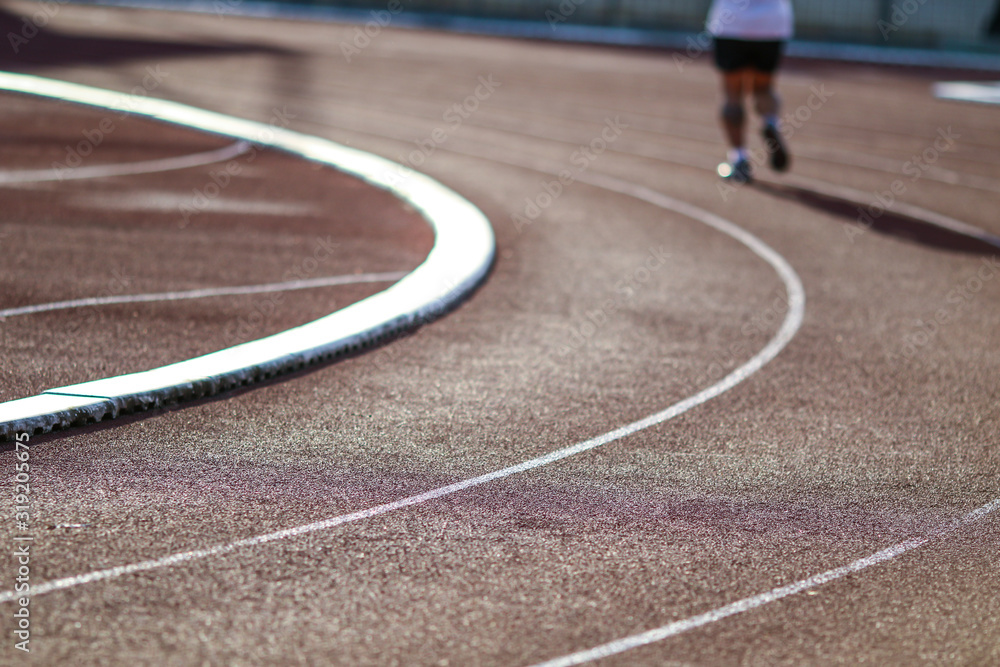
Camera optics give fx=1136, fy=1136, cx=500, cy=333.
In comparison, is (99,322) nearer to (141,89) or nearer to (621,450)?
(621,450)

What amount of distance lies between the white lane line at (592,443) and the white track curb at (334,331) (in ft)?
4.35

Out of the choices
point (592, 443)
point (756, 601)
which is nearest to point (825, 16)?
point (592, 443)

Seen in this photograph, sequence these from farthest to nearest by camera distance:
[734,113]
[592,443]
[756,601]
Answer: [734,113]
[592,443]
[756,601]

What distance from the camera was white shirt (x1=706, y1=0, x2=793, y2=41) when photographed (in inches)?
442

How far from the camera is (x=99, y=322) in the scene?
6473 mm

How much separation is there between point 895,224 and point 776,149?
5.68 feet

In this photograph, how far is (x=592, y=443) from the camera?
5.27 m

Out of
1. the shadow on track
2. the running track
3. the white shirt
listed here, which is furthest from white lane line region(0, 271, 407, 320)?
the white shirt

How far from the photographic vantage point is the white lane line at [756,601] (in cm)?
360

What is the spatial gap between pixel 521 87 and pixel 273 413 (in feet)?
47.0

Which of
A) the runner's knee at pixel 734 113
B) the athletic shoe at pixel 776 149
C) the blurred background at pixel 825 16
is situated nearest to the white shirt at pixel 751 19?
the runner's knee at pixel 734 113

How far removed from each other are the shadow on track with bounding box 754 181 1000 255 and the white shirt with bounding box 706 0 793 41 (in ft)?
4.90

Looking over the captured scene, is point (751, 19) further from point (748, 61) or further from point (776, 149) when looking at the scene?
point (776, 149)

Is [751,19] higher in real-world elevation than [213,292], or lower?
higher
